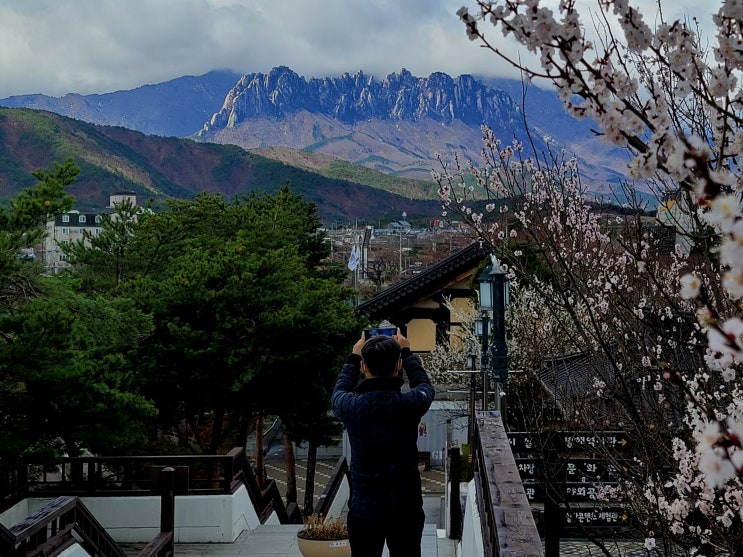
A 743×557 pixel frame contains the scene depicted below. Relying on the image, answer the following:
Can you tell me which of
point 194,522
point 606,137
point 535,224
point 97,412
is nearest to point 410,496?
point 606,137

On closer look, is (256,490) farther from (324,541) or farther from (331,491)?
(324,541)

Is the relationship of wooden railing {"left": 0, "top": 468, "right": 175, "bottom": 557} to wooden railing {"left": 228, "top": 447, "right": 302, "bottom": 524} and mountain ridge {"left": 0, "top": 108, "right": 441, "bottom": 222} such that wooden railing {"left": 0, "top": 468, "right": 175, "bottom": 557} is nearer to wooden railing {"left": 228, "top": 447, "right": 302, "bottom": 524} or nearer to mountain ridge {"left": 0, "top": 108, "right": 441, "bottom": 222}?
wooden railing {"left": 228, "top": 447, "right": 302, "bottom": 524}

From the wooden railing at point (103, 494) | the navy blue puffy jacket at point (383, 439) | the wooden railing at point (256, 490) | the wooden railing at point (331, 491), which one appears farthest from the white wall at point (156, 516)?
the navy blue puffy jacket at point (383, 439)

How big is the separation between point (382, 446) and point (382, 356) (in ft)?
1.42

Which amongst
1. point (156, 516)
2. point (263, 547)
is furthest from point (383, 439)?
point (156, 516)

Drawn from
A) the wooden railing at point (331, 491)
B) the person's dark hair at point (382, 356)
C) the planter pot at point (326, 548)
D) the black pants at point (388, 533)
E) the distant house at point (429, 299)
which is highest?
the distant house at point (429, 299)

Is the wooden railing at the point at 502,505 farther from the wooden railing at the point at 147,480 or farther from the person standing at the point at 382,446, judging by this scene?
the wooden railing at the point at 147,480

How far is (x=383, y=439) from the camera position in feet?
12.7

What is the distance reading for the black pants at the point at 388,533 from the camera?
12.9ft

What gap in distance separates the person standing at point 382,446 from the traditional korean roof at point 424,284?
18.5 metres

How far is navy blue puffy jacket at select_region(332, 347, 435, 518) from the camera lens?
385cm

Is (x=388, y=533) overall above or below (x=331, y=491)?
above

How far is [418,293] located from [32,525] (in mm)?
18948

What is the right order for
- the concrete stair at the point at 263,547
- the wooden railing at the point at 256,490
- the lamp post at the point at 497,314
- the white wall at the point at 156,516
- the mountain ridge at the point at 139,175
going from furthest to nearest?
1. the mountain ridge at the point at 139,175
2. the wooden railing at the point at 256,490
3. the white wall at the point at 156,516
4. the concrete stair at the point at 263,547
5. the lamp post at the point at 497,314
